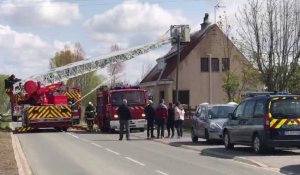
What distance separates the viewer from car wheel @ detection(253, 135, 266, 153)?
63.1ft

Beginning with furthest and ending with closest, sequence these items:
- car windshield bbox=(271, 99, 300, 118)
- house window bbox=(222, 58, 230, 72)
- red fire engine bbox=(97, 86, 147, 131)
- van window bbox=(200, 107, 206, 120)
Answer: house window bbox=(222, 58, 230, 72)
red fire engine bbox=(97, 86, 147, 131)
van window bbox=(200, 107, 206, 120)
car windshield bbox=(271, 99, 300, 118)

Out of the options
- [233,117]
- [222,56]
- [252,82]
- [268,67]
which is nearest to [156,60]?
[222,56]

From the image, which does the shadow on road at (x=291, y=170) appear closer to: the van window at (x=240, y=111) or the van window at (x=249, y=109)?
the van window at (x=249, y=109)

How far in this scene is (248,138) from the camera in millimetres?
20156

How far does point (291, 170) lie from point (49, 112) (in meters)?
23.3

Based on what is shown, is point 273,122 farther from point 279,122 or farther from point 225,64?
point 225,64

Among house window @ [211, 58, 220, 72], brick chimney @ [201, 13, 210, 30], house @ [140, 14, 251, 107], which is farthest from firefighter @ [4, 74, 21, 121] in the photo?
brick chimney @ [201, 13, 210, 30]

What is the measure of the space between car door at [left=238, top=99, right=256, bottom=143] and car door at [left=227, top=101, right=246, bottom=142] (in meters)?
0.18

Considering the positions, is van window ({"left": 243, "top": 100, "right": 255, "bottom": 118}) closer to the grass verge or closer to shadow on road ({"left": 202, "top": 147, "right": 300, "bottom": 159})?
shadow on road ({"left": 202, "top": 147, "right": 300, "bottom": 159})

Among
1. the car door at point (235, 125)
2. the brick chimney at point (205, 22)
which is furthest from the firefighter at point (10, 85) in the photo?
the brick chimney at point (205, 22)

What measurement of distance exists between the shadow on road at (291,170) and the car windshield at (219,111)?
9.33 meters

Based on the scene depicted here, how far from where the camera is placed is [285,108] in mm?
19219

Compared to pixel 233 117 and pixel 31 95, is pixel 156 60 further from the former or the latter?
pixel 233 117

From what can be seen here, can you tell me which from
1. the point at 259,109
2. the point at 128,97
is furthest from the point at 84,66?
the point at 259,109
